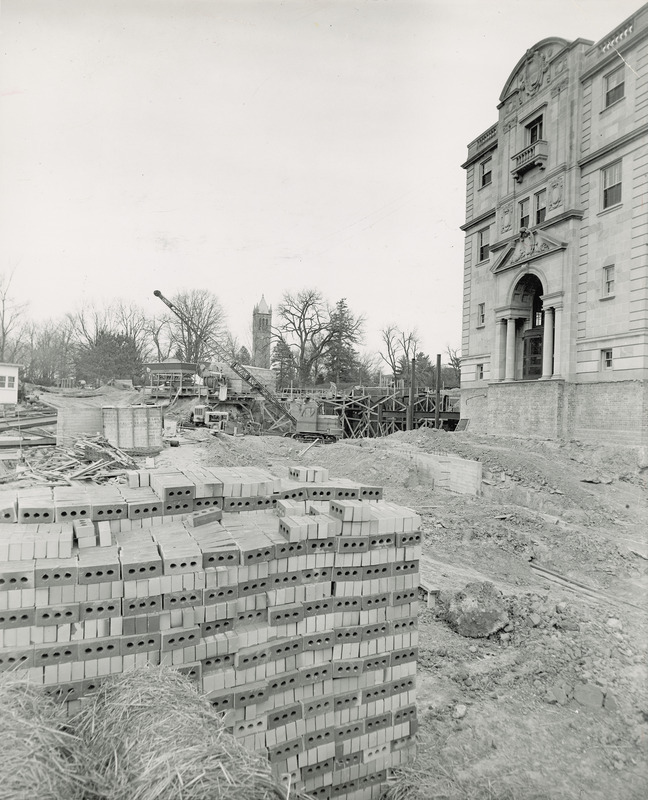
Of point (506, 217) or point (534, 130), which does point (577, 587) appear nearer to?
point (506, 217)

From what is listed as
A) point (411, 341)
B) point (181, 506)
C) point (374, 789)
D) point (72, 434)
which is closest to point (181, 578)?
point (181, 506)

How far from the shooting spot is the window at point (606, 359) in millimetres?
16453

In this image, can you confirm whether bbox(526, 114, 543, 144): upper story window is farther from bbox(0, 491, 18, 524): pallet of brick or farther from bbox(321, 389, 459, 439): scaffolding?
bbox(0, 491, 18, 524): pallet of brick

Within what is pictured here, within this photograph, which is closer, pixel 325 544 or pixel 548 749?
pixel 325 544

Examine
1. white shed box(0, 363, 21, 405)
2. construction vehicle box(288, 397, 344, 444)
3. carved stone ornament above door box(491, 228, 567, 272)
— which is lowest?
construction vehicle box(288, 397, 344, 444)

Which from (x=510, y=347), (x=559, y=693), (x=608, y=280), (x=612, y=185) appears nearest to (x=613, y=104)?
(x=612, y=185)

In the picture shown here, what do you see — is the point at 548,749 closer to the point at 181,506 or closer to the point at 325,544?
the point at 325,544

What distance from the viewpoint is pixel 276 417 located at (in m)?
39.8

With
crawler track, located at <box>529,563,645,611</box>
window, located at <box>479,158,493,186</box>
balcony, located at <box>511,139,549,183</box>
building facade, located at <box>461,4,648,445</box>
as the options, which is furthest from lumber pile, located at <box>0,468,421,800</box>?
window, located at <box>479,158,493,186</box>

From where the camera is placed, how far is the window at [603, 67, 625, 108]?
15.9 m

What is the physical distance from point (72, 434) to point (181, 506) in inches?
708

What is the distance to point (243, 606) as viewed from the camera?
3943 mm

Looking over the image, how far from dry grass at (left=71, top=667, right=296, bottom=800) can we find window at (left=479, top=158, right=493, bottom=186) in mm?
25470

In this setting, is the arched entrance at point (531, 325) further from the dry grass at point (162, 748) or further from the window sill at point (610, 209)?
the dry grass at point (162, 748)
